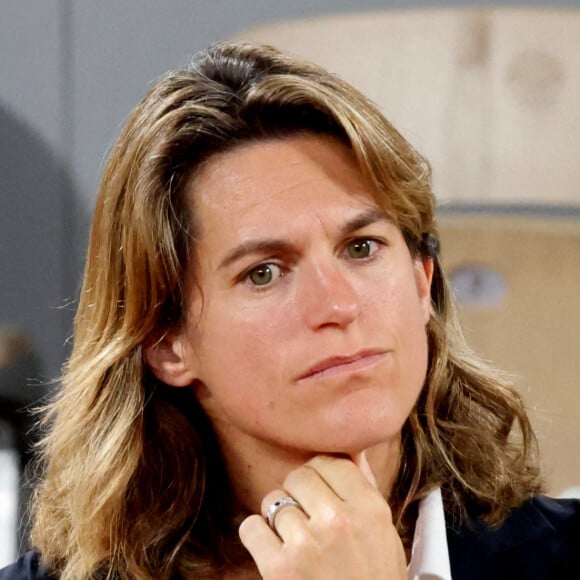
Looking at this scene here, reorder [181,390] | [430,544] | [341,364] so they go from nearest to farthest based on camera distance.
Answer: [341,364]
[430,544]
[181,390]

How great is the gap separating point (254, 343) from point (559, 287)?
37.1 inches

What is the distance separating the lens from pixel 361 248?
1250 mm

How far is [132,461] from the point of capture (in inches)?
54.5

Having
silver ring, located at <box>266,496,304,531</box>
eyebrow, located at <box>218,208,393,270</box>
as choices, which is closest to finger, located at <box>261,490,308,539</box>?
silver ring, located at <box>266,496,304,531</box>

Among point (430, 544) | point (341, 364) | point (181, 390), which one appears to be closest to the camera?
point (341, 364)

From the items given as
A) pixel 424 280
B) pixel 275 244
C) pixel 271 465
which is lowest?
pixel 271 465

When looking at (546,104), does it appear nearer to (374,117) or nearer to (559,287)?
(559,287)

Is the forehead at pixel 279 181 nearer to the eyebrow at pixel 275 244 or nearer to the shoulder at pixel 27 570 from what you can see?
the eyebrow at pixel 275 244

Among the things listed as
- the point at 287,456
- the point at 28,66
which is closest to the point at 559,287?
the point at 287,456

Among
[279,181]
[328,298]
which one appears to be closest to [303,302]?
[328,298]

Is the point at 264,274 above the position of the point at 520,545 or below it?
above

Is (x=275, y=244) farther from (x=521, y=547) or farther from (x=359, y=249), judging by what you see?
(x=521, y=547)

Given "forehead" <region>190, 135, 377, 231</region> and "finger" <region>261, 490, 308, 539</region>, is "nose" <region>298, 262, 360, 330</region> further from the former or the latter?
"finger" <region>261, 490, 308, 539</region>

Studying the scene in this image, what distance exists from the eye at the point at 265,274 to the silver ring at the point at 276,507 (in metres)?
0.22
